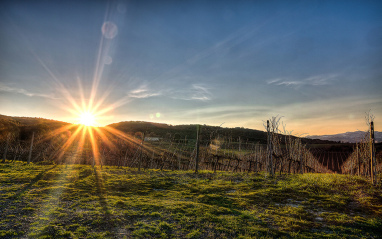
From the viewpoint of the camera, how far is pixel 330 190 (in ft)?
27.0

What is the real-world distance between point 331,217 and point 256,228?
2355mm

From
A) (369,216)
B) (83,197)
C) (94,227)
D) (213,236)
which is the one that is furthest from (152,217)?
(369,216)

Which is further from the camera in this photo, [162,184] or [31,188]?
[162,184]

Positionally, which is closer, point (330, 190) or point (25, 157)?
point (330, 190)

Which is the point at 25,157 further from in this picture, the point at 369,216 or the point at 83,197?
the point at 369,216

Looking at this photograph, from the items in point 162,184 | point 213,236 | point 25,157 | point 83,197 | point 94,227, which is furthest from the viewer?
point 25,157

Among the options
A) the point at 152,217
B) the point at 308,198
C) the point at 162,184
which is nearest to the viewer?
the point at 152,217

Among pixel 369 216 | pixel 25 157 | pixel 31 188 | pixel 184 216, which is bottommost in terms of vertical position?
pixel 25 157

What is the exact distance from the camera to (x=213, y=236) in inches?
152

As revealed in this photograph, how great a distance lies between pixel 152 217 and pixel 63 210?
2518 millimetres

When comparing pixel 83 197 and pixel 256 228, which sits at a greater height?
pixel 256 228

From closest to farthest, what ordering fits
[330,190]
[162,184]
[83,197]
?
1. [83,197]
2. [330,190]
3. [162,184]

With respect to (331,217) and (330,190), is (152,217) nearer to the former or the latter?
(331,217)

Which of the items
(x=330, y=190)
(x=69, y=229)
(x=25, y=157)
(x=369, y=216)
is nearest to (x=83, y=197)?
(x=69, y=229)
